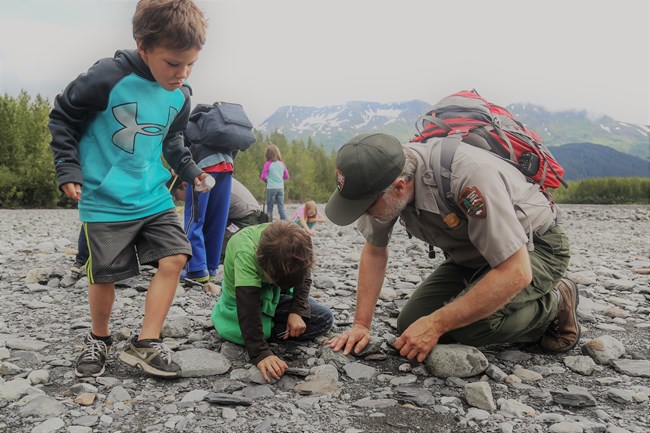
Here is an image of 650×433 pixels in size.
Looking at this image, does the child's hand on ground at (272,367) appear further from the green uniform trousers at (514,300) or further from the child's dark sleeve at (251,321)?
the green uniform trousers at (514,300)

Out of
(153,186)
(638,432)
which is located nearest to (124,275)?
(153,186)

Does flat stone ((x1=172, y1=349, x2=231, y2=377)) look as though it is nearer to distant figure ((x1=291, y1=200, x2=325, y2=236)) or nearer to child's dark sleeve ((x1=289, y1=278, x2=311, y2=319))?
child's dark sleeve ((x1=289, y1=278, x2=311, y2=319))

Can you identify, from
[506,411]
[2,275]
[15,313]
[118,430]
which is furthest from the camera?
[2,275]

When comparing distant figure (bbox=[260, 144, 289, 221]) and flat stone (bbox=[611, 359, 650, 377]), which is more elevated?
distant figure (bbox=[260, 144, 289, 221])

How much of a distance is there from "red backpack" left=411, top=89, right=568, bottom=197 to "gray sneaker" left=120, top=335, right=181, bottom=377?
7.02ft

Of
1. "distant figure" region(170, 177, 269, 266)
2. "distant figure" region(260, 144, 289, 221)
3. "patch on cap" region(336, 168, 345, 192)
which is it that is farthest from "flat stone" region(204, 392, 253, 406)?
"distant figure" region(260, 144, 289, 221)

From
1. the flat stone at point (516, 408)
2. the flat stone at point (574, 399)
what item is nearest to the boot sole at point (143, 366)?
the flat stone at point (516, 408)

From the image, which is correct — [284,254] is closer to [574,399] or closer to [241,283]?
[241,283]

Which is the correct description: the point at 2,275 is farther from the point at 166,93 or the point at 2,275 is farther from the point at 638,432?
→ the point at 638,432

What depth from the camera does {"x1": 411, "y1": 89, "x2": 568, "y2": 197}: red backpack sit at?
344 cm

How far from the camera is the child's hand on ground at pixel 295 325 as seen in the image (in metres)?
3.47

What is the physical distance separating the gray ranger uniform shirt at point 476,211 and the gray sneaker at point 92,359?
1.88 metres

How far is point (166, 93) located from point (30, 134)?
2565cm

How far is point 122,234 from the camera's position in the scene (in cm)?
328
